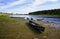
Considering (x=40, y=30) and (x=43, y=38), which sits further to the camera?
(x=40, y=30)

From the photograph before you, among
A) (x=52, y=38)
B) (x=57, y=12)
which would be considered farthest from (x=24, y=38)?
(x=57, y=12)

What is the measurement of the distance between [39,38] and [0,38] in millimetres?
4954

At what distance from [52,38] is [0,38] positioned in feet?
21.8

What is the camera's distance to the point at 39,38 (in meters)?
20.9

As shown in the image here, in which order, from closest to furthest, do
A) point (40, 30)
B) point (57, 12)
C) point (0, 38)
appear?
point (0, 38) < point (40, 30) < point (57, 12)

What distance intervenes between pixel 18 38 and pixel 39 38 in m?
2.71

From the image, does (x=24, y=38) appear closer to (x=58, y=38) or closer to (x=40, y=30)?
(x=58, y=38)

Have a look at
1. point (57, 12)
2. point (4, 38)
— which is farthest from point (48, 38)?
point (57, 12)

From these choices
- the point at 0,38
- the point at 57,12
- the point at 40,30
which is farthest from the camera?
the point at 57,12

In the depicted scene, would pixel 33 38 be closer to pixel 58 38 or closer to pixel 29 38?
pixel 29 38

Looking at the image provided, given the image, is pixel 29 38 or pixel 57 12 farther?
pixel 57 12

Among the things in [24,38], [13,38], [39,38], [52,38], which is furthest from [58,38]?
[13,38]

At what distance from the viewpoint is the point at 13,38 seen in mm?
21000

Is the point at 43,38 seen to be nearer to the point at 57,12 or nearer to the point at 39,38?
the point at 39,38
